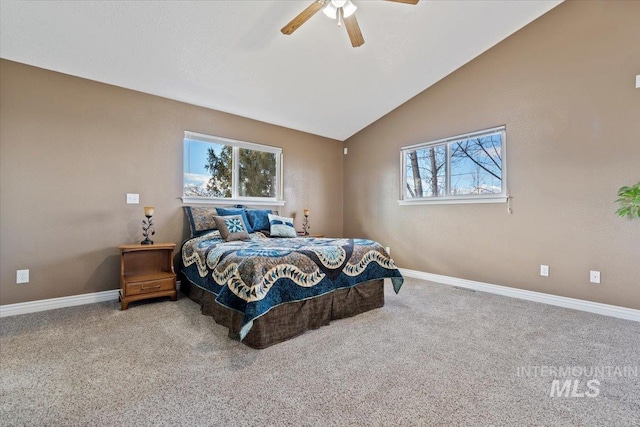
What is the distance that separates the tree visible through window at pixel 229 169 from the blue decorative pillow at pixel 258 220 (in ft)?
1.44

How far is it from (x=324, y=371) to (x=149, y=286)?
89.3 inches

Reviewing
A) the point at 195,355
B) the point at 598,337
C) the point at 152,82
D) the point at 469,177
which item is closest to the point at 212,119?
the point at 152,82

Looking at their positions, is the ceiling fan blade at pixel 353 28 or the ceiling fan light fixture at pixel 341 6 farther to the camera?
the ceiling fan blade at pixel 353 28

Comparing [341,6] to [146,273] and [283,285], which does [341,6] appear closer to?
[283,285]

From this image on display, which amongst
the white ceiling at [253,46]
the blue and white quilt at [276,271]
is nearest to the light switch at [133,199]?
the blue and white quilt at [276,271]

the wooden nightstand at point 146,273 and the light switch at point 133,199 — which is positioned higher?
the light switch at point 133,199

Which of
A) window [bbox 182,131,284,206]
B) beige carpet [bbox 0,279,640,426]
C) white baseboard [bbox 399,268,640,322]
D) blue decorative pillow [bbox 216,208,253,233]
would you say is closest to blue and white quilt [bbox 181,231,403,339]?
beige carpet [bbox 0,279,640,426]

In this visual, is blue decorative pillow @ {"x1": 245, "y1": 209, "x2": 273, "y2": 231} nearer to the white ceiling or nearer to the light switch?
the light switch

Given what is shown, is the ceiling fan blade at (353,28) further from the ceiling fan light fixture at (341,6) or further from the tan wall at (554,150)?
the tan wall at (554,150)

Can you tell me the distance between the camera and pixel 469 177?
13.0 ft

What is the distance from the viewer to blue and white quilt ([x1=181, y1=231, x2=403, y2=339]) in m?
2.06

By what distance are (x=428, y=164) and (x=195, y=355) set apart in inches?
156

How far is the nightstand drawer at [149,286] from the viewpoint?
2.93m

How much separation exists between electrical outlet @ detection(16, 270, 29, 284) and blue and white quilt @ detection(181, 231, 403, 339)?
1469 millimetres
